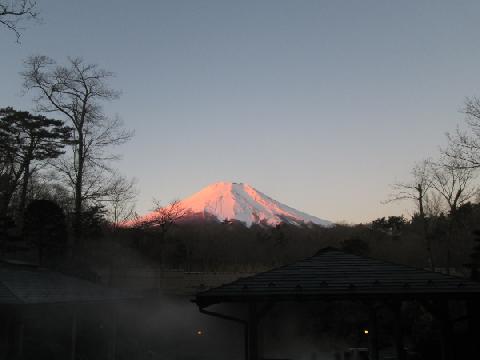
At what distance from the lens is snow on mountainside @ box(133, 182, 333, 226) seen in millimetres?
80188

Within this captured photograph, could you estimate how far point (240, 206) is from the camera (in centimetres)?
8994

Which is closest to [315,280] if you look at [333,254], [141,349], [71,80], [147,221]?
[333,254]

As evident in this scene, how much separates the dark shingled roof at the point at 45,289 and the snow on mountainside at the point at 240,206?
55.7m

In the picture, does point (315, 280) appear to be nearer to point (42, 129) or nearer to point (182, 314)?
point (182, 314)

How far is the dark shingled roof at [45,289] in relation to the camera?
15.0m

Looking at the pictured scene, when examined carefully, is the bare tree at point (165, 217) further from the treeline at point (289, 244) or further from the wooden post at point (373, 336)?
the wooden post at point (373, 336)

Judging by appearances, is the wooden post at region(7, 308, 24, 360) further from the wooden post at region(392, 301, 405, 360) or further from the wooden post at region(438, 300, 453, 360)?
the wooden post at region(438, 300, 453, 360)

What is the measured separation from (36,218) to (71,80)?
8598 mm

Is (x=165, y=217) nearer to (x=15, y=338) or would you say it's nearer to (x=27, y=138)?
(x=27, y=138)

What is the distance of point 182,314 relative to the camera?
3017 centimetres

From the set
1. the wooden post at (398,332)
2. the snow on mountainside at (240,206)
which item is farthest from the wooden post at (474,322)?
the snow on mountainside at (240,206)

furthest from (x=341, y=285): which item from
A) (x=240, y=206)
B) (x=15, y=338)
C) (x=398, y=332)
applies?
(x=240, y=206)

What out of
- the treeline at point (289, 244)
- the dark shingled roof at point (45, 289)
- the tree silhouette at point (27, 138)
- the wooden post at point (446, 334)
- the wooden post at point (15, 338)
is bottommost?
the wooden post at point (15, 338)

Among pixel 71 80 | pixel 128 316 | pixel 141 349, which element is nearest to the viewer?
pixel 141 349
